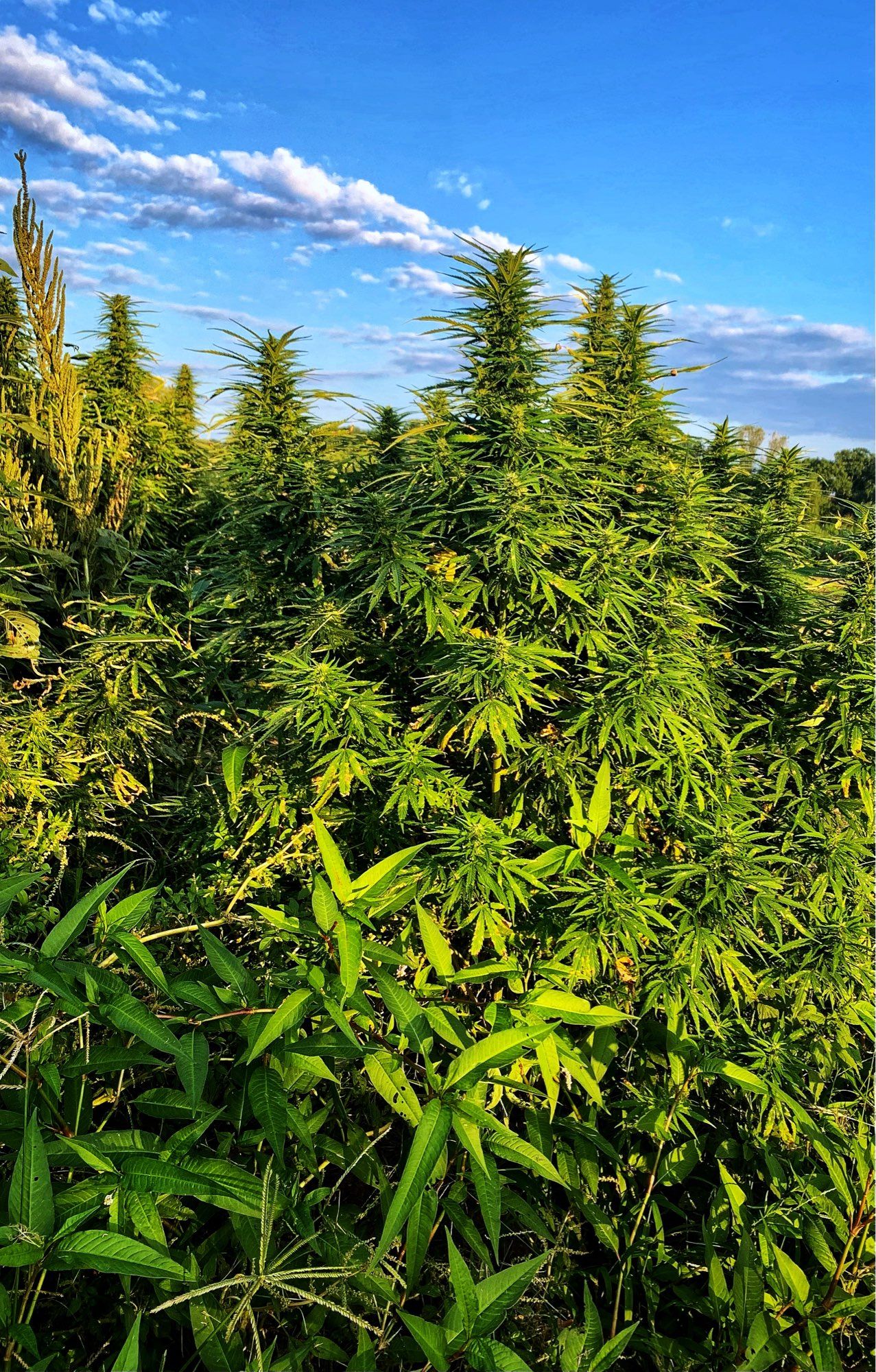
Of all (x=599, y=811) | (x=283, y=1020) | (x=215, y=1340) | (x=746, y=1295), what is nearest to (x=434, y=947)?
(x=283, y=1020)

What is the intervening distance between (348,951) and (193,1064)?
231 millimetres

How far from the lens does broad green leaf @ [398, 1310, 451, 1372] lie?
783 mm

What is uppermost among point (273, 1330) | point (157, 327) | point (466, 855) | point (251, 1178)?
point (157, 327)

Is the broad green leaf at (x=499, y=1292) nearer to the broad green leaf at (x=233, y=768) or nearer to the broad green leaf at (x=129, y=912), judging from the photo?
the broad green leaf at (x=129, y=912)

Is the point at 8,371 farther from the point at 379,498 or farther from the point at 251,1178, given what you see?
the point at 251,1178

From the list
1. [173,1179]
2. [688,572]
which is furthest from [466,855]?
[688,572]

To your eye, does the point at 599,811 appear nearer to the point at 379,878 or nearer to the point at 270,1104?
the point at 379,878

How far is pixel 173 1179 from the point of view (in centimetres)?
84

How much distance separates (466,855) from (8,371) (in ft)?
10.4

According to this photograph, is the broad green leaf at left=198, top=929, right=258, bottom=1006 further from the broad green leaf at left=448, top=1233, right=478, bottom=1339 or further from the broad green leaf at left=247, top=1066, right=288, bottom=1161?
the broad green leaf at left=448, top=1233, right=478, bottom=1339

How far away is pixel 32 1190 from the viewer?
79cm

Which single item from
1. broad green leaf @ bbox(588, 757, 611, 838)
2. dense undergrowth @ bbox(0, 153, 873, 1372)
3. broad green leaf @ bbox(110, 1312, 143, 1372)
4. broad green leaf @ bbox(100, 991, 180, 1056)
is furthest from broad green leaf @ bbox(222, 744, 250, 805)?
broad green leaf @ bbox(110, 1312, 143, 1372)

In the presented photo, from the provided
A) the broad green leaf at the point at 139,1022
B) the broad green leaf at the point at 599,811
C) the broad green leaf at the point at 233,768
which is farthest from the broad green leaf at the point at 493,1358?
the broad green leaf at the point at 233,768

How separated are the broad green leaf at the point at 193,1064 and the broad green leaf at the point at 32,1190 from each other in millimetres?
160
